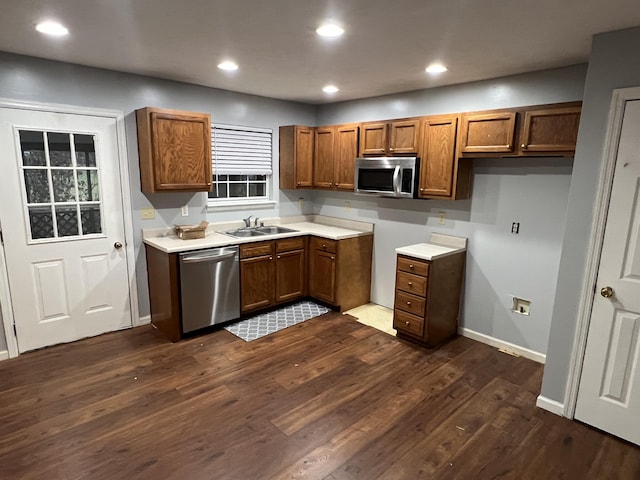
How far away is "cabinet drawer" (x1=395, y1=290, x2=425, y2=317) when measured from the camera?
11.6ft

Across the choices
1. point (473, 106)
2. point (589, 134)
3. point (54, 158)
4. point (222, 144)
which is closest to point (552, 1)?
point (589, 134)

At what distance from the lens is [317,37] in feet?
7.95

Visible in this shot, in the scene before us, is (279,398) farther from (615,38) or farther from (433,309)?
(615,38)

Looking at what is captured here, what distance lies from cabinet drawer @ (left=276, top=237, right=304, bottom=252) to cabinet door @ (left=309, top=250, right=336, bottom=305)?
0.19 m

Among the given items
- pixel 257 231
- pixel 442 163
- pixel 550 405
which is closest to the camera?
pixel 550 405

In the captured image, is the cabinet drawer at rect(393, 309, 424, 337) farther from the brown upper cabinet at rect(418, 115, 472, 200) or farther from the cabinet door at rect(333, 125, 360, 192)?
the cabinet door at rect(333, 125, 360, 192)

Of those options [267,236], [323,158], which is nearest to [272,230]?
→ [267,236]

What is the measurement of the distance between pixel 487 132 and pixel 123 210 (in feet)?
11.3

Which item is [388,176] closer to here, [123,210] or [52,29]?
[123,210]

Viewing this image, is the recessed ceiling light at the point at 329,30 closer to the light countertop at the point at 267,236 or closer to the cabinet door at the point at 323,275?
the light countertop at the point at 267,236

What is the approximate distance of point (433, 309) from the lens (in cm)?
354

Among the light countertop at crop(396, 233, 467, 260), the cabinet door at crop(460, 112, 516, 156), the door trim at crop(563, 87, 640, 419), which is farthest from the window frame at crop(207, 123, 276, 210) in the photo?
the door trim at crop(563, 87, 640, 419)

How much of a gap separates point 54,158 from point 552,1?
A: 3743 mm

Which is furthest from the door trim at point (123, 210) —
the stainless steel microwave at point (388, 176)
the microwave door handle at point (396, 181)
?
the microwave door handle at point (396, 181)
